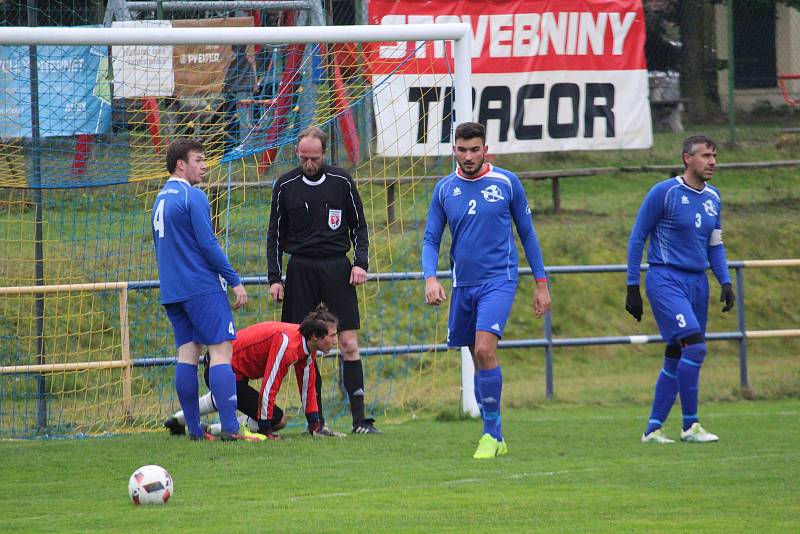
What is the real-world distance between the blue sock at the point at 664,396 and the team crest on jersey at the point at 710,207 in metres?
1.02

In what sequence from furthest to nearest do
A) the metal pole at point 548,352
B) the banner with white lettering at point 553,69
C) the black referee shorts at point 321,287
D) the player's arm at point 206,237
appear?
1. the banner with white lettering at point 553,69
2. the metal pole at point 548,352
3. the black referee shorts at point 321,287
4. the player's arm at point 206,237

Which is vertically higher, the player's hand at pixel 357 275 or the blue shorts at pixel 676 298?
the player's hand at pixel 357 275

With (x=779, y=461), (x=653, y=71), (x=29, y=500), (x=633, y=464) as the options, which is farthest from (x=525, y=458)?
(x=653, y=71)

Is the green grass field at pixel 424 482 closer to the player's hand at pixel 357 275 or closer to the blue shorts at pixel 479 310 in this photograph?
the blue shorts at pixel 479 310

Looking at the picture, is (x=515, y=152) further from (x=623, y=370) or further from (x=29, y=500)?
(x=29, y=500)

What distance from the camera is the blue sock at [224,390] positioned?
8.42 metres

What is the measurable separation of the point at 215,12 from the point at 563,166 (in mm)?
5408

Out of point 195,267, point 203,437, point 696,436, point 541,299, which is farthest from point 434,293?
point 696,436

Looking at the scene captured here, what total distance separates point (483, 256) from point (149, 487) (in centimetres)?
265

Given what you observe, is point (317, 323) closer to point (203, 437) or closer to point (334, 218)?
point (334, 218)

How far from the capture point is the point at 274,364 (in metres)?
8.55

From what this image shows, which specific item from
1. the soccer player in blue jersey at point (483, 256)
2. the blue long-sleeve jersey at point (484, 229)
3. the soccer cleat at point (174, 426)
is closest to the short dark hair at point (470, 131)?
the soccer player in blue jersey at point (483, 256)

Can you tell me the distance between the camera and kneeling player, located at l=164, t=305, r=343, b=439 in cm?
848

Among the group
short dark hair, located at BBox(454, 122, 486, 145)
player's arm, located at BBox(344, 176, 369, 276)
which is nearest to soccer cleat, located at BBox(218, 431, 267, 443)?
player's arm, located at BBox(344, 176, 369, 276)
